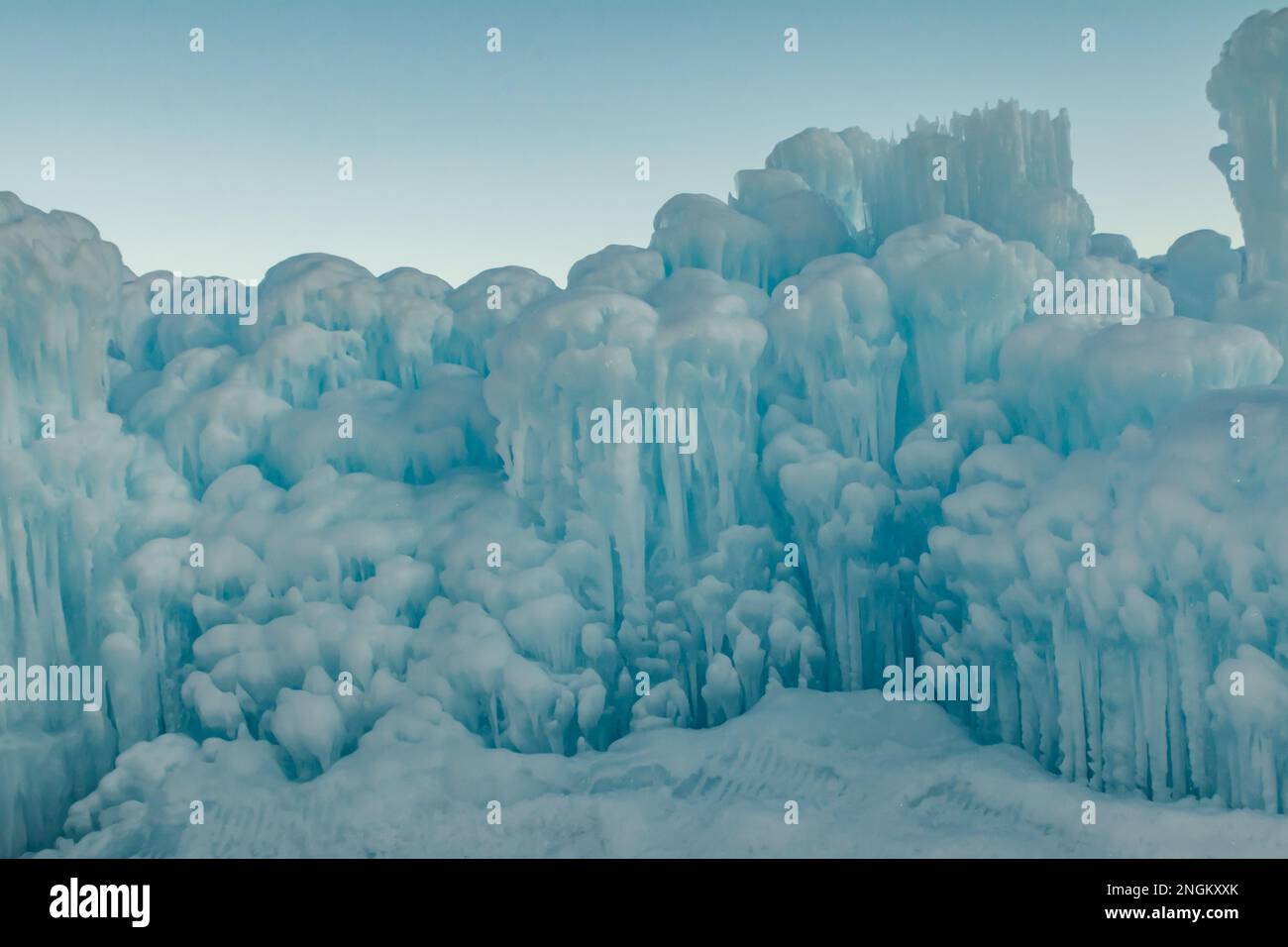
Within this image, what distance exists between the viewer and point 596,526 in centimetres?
1488

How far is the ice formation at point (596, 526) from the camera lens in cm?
→ 1334

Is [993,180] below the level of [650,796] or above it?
above

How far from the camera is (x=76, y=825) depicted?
45.2ft

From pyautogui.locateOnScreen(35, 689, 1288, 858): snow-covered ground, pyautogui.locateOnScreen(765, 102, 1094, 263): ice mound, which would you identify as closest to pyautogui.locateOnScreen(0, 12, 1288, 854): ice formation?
pyautogui.locateOnScreen(35, 689, 1288, 858): snow-covered ground

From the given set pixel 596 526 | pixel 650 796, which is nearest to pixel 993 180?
pixel 596 526

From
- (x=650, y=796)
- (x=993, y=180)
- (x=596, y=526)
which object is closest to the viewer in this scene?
(x=650, y=796)

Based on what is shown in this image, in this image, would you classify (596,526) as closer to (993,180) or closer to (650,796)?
(650,796)

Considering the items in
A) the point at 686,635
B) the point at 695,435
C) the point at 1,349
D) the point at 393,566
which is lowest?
the point at 686,635

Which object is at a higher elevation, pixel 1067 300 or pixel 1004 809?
pixel 1067 300

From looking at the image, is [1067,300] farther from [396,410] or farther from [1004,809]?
[396,410]

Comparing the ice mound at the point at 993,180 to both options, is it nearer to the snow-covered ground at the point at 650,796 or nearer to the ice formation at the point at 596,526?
the ice formation at the point at 596,526

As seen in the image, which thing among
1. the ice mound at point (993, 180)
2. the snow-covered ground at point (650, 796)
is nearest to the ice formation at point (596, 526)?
the snow-covered ground at point (650, 796)
